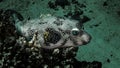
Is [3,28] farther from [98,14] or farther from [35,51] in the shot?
[98,14]

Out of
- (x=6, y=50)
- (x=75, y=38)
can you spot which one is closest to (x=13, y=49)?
(x=6, y=50)

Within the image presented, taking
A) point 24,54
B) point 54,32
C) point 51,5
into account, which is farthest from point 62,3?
point 24,54

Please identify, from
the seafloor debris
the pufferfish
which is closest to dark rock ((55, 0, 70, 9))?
the pufferfish

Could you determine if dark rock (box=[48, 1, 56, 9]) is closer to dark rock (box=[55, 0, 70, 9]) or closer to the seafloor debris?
dark rock (box=[55, 0, 70, 9])

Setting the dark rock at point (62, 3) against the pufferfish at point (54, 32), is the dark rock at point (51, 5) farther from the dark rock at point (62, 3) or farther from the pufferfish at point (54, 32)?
the pufferfish at point (54, 32)

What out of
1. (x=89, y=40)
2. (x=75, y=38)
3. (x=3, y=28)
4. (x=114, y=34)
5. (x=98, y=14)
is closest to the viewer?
(x=3, y=28)

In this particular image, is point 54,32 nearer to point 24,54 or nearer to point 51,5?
point 24,54

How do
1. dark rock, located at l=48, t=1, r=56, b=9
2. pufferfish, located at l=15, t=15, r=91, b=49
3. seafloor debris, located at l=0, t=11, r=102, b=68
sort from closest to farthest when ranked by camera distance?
Answer: seafloor debris, located at l=0, t=11, r=102, b=68 < pufferfish, located at l=15, t=15, r=91, b=49 < dark rock, located at l=48, t=1, r=56, b=9

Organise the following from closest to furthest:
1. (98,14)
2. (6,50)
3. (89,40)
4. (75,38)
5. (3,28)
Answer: (6,50), (3,28), (75,38), (89,40), (98,14)

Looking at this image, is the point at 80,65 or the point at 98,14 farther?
the point at 98,14
